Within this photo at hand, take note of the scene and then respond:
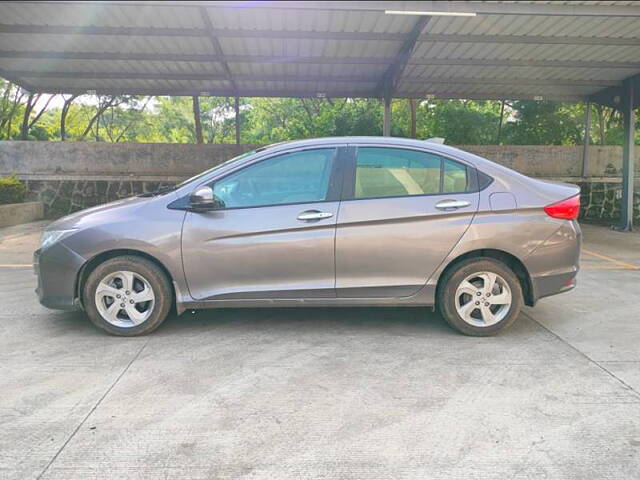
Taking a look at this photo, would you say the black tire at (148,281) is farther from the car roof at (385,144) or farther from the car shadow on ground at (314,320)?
the car roof at (385,144)

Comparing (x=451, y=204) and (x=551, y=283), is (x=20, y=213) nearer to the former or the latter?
(x=451, y=204)

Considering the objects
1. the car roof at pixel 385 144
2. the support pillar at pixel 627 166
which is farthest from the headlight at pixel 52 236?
the support pillar at pixel 627 166

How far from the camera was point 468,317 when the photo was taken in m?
4.28

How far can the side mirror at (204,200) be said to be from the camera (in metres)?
A: 4.09

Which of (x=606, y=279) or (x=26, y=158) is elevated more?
(x=26, y=158)

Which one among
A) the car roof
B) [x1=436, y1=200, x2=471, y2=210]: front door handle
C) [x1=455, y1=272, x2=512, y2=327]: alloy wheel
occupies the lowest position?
[x1=455, y1=272, x2=512, y2=327]: alloy wheel

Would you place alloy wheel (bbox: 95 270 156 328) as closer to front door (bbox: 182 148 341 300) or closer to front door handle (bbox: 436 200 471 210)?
front door (bbox: 182 148 341 300)

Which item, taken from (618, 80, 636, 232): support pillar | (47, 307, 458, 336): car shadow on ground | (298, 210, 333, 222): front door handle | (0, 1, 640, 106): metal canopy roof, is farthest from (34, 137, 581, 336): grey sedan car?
(618, 80, 636, 232): support pillar

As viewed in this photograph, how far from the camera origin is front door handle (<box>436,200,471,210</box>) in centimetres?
418

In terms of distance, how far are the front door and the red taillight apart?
5.95 feet

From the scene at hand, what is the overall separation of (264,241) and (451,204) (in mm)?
1590

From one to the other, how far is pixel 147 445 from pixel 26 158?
472 inches

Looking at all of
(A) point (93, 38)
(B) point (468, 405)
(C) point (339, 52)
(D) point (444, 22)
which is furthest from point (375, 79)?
(B) point (468, 405)

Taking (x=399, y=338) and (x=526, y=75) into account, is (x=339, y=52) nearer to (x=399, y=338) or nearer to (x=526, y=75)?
(x=526, y=75)
